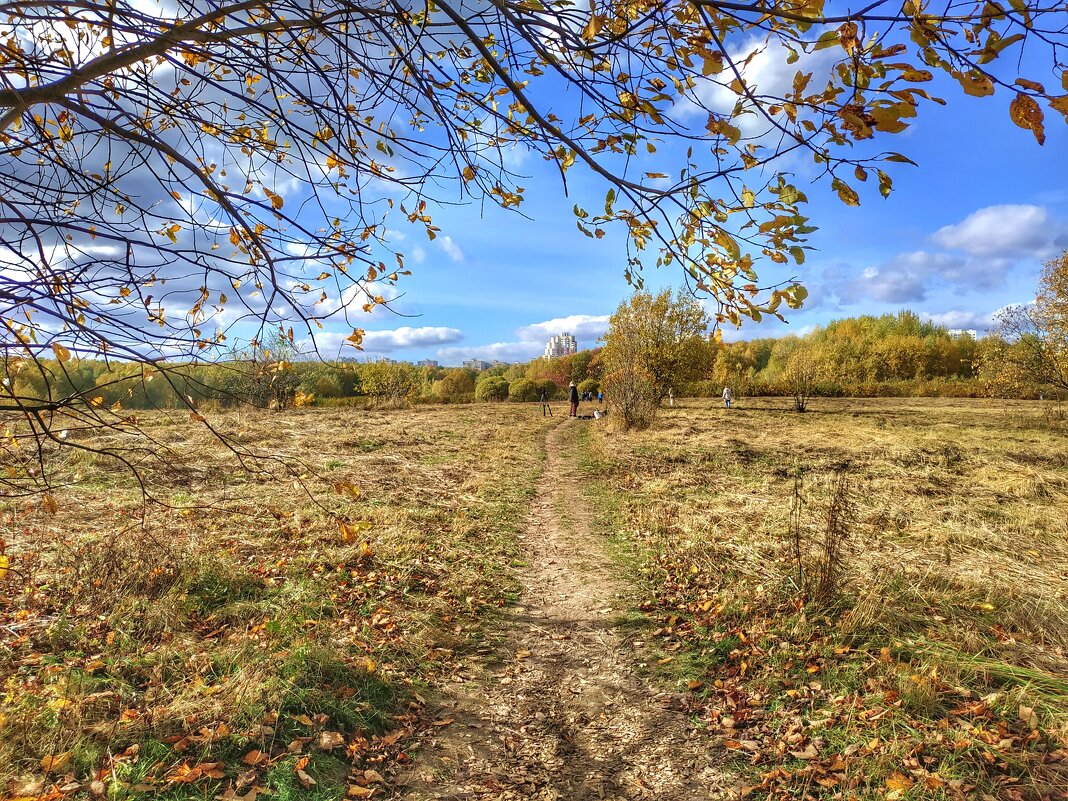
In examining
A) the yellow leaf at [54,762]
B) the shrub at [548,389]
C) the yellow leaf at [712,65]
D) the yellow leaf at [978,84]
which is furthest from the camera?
the shrub at [548,389]

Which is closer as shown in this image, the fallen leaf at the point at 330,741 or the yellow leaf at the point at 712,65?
the yellow leaf at the point at 712,65

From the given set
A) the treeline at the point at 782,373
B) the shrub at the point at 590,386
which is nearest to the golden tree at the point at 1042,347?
the treeline at the point at 782,373

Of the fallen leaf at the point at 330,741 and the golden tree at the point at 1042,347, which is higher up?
the golden tree at the point at 1042,347

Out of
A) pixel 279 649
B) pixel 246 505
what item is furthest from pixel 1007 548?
pixel 246 505

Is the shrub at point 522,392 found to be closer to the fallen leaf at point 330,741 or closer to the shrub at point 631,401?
the shrub at point 631,401

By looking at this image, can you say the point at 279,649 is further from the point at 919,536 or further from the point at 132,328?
the point at 919,536

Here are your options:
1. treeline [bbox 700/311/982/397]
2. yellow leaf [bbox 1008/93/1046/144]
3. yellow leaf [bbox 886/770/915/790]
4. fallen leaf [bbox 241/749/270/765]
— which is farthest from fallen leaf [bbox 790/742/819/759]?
treeline [bbox 700/311/982/397]

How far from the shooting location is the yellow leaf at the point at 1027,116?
1427mm

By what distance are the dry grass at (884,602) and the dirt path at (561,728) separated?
39 centimetres

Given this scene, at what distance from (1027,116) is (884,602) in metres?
3.86

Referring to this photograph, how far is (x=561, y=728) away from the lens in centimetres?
335

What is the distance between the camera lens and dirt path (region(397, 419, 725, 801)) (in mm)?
2893

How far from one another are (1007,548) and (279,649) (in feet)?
23.8

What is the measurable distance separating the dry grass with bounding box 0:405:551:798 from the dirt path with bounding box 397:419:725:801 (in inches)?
14.2
